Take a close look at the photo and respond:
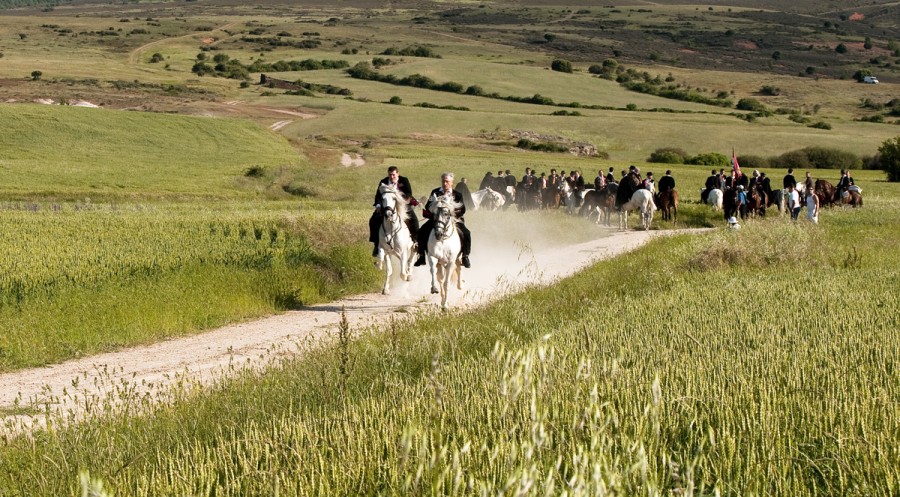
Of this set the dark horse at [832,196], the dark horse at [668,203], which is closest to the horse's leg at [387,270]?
the dark horse at [668,203]

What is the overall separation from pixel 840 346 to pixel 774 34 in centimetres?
18685

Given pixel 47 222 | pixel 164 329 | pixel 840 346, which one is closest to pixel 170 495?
pixel 840 346

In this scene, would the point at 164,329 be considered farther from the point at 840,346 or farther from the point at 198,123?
the point at 198,123

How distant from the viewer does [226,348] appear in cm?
1488

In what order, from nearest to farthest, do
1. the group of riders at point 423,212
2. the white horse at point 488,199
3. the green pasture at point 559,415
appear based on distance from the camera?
1. the green pasture at point 559,415
2. the group of riders at point 423,212
3. the white horse at point 488,199

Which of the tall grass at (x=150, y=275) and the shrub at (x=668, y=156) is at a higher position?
the tall grass at (x=150, y=275)

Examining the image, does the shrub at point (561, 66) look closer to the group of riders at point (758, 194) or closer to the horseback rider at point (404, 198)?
the group of riders at point (758, 194)

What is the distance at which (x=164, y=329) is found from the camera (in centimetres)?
1596

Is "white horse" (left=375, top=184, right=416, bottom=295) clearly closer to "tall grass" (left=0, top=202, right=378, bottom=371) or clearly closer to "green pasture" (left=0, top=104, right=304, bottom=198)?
"tall grass" (left=0, top=202, right=378, bottom=371)

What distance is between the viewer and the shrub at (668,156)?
2763 inches

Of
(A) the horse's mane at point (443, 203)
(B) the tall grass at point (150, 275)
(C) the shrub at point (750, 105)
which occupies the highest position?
(A) the horse's mane at point (443, 203)

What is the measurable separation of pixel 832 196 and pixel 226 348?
109 feet

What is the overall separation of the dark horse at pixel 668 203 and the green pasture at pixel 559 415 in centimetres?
2321

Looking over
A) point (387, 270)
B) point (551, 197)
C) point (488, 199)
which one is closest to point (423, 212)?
point (387, 270)
